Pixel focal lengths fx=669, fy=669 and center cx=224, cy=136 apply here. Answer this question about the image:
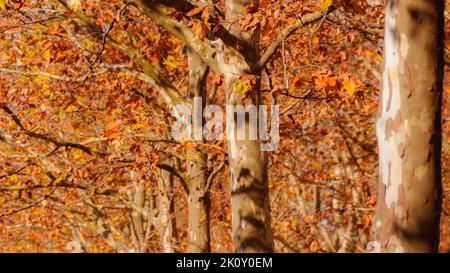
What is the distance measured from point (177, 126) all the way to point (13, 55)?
4961mm

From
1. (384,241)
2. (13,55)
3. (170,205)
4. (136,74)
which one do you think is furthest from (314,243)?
(384,241)

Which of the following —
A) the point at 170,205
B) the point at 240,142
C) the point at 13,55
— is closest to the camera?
the point at 240,142

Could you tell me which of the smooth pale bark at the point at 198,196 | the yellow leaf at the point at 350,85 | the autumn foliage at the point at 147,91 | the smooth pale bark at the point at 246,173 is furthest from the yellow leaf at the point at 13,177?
the yellow leaf at the point at 350,85

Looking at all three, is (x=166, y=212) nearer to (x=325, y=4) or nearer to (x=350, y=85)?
(x=325, y=4)

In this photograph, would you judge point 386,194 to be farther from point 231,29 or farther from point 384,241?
point 231,29

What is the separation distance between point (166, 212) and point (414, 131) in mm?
10584

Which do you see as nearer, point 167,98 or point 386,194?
point 386,194

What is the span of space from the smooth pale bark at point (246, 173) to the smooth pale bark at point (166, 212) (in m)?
6.88

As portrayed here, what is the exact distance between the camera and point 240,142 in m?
7.87

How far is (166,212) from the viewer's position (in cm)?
1489

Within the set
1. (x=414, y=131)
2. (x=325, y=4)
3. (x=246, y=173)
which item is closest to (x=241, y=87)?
(x=246, y=173)

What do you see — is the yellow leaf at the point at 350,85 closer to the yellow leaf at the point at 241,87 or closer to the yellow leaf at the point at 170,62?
the yellow leaf at the point at 241,87

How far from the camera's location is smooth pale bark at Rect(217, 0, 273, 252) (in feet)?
25.4

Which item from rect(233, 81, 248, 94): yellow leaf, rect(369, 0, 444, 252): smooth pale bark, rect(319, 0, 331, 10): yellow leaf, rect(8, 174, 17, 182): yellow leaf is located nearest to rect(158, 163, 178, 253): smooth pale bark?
rect(8, 174, 17, 182): yellow leaf
